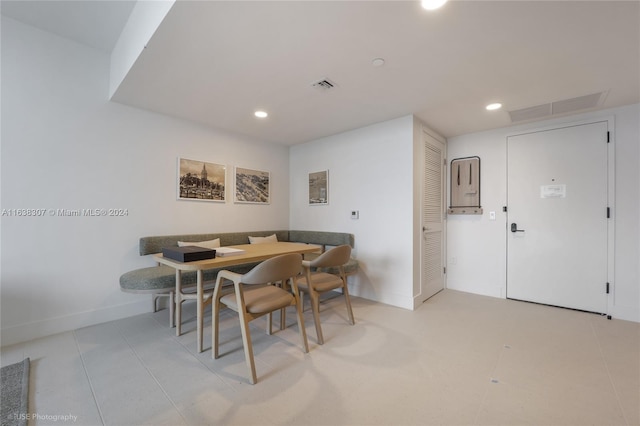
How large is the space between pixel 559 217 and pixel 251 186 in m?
4.23

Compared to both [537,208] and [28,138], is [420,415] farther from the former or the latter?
[28,138]

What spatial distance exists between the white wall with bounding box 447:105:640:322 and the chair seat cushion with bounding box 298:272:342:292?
235cm

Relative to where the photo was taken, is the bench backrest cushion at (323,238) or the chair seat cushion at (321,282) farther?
the bench backrest cushion at (323,238)

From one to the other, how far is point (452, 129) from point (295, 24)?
2870mm

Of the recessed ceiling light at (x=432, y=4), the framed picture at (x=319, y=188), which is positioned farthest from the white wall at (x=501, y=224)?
the recessed ceiling light at (x=432, y=4)

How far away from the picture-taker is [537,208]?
3.38 meters

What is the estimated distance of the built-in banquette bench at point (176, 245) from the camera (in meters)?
2.45

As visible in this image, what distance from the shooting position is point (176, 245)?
317 cm

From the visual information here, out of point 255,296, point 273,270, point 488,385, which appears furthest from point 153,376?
point 488,385

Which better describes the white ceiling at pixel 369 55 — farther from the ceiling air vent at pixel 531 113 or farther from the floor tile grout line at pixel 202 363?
the floor tile grout line at pixel 202 363

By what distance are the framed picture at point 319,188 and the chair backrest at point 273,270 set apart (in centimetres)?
225

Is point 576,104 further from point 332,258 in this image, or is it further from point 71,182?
point 71,182

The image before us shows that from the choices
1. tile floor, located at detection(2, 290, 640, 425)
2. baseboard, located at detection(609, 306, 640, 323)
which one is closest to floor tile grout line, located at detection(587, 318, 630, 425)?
tile floor, located at detection(2, 290, 640, 425)

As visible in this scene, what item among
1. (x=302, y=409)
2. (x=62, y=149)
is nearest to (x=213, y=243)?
(x=62, y=149)
